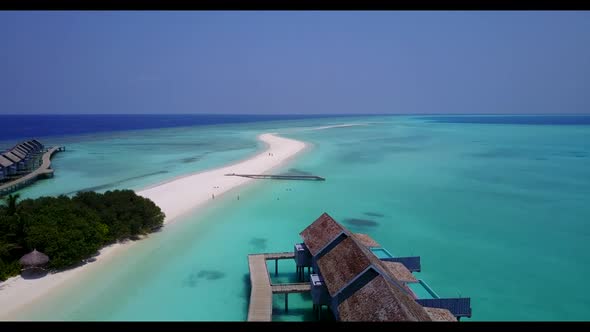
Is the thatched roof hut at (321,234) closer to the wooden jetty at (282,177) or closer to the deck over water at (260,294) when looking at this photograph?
the deck over water at (260,294)

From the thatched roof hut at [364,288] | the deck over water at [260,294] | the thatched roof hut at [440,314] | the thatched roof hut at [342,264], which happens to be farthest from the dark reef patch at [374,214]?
the thatched roof hut at [440,314]

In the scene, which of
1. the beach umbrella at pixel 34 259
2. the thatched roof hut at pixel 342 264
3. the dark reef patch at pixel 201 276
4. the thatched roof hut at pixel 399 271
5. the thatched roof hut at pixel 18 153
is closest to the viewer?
the thatched roof hut at pixel 342 264

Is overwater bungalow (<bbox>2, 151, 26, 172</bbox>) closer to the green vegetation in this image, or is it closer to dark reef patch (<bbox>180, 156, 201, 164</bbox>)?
dark reef patch (<bbox>180, 156, 201, 164</bbox>)

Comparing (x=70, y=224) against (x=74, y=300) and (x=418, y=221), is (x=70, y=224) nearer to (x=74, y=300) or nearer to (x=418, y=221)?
(x=74, y=300)

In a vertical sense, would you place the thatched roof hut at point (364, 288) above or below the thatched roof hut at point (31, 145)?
below

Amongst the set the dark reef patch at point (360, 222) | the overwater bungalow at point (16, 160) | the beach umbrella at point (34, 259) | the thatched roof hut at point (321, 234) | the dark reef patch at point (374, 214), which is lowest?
the dark reef patch at point (360, 222)

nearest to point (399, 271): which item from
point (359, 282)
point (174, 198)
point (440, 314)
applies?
point (440, 314)

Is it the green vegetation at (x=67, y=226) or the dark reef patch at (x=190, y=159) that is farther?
the dark reef patch at (x=190, y=159)
